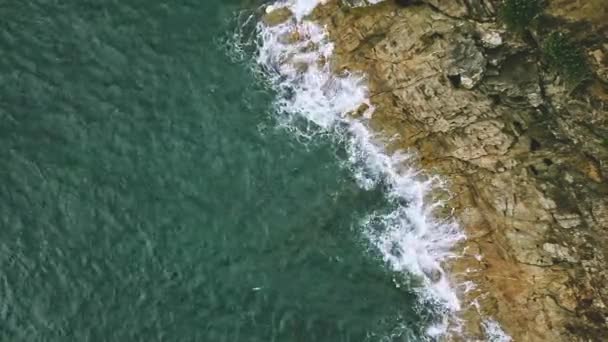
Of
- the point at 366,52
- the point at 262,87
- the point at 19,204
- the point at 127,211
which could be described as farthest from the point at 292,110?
the point at 19,204

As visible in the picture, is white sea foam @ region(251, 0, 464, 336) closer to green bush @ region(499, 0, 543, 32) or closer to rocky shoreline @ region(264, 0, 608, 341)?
rocky shoreline @ region(264, 0, 608, 341)

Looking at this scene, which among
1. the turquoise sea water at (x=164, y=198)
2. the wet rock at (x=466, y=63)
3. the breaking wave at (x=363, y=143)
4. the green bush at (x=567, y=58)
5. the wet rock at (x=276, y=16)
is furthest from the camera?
the wet rock at (x=276, y=16)


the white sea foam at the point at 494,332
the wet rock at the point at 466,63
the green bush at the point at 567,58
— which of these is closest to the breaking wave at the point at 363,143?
the white sea foam at the point at 494,332

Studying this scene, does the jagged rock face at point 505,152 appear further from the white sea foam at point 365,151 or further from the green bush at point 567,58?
the white sea foam at point 365,151

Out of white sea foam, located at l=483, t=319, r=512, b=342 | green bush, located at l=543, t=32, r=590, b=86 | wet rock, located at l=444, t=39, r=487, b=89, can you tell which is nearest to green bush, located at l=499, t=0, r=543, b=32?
green bush, located at l=543, t=32, r=590, b=86

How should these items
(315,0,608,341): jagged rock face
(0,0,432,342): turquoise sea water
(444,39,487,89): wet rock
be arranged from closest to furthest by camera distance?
(315,0,608,341): jagged rock face → (444,39,487,89): wet rock → (0,0,432,342): turquoise sea water

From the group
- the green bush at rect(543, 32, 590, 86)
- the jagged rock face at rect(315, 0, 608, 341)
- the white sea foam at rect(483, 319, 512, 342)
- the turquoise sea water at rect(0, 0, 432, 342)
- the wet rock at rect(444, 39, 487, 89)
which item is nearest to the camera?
the green bush at rect(543, 32, 590, 86)
